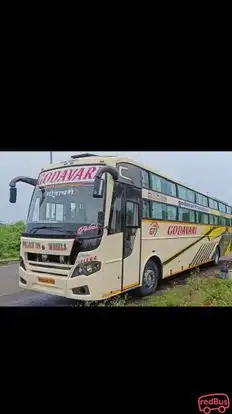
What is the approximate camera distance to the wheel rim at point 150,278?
265cm

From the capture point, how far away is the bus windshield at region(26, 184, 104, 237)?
90.8 inches

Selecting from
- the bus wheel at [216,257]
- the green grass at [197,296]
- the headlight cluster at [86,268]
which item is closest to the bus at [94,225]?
the headlight cluster at [86,268]

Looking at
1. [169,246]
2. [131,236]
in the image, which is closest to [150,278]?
[169,246]

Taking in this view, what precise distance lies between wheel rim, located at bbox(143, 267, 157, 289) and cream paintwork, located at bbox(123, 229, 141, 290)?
0.09 meters

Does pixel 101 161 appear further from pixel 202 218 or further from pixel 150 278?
pixel 202 218

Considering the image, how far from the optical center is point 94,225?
2.32m

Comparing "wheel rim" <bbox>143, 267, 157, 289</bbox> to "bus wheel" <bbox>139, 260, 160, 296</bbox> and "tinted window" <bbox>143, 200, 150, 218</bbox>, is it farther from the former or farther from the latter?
"tinted window" <bbox>143, 200, 150, 218</bbox>

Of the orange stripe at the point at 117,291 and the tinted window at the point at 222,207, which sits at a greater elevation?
the tinted window at the point at 222,207

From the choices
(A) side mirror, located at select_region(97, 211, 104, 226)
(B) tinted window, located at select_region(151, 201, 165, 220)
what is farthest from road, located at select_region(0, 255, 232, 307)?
(B) tinted window, located at select_region(151, 201, 165, 220)
